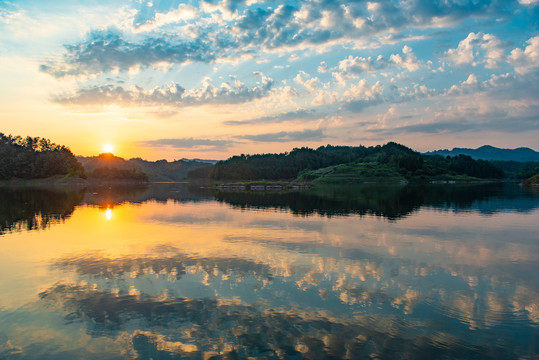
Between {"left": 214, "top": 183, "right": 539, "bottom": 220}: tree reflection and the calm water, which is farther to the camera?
{"left": 214, "top": 183, "right": 539, "bottom": 220}: tree reflection

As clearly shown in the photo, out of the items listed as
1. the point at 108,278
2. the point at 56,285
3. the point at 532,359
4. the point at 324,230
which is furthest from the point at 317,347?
the point at 324,230

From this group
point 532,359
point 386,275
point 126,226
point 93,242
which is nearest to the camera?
point 532,359

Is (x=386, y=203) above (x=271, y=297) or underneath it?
above

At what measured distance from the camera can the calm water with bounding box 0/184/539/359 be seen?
1177 cm

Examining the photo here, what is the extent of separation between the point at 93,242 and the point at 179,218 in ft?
58.1

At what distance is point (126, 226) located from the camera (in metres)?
40.6

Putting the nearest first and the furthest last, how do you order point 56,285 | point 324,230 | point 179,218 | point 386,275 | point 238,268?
point 56,285, point 386,275, point 238,268, point 324,230, point 179,218

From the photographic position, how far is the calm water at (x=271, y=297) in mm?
11766

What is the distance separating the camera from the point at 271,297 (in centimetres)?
1611

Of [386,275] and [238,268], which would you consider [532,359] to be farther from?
→ [238,268]

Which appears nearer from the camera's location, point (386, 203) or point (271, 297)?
point (271, 297)

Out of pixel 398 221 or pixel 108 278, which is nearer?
pixel 108 278

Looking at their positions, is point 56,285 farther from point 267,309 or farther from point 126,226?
point 126,226

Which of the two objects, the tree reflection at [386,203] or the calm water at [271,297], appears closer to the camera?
the calm water at [271,297]
